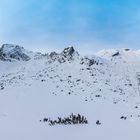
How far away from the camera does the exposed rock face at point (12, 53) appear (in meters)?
85.4

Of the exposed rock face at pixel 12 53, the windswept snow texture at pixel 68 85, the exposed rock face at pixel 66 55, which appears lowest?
the windswept snow texture at pixel 68 85

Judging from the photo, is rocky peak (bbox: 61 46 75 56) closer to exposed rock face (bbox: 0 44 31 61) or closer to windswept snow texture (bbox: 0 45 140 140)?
windswept snow texture (bbox: 0 45 140 140)

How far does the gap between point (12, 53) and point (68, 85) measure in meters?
32.3

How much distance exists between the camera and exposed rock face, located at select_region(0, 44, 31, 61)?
8545 cm

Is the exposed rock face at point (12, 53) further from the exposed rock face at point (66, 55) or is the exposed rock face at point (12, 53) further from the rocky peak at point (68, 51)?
the rocky peak at point (68, 51)

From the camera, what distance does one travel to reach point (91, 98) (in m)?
52.8

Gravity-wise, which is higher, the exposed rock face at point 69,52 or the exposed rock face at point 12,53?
the exposed rock face at point 12,53

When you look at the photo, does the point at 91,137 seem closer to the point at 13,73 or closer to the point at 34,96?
the point at 34,96

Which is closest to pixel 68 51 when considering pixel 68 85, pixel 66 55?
pixel 66 55

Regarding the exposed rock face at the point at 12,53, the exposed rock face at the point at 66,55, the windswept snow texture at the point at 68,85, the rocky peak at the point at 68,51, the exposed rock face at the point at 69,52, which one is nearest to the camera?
the windswept snow texture at the point at 68,85

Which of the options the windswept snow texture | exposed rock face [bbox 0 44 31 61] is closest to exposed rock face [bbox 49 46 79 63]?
the windswept snow texture

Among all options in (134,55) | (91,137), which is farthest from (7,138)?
(134,55)

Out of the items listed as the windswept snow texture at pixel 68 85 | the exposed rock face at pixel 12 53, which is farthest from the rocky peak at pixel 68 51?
the exposed rock face at pixel 12 53

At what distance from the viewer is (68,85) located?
60156 millimetres
